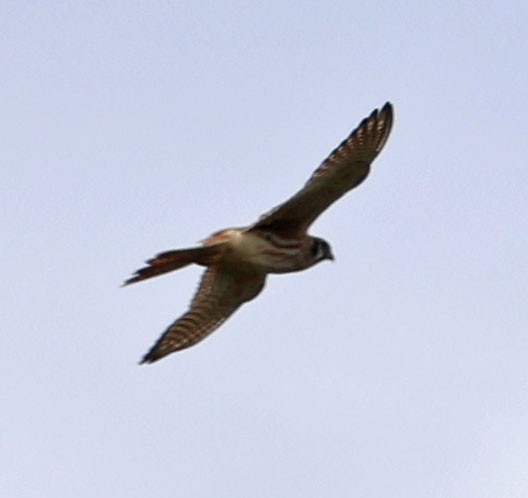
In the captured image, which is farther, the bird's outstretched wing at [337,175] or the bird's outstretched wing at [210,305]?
the bird's outstretched wing at [210,305]

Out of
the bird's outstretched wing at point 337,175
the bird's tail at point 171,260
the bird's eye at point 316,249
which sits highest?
the bird's outstretched wing at point 337,175

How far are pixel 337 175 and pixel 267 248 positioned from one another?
4.56 feet

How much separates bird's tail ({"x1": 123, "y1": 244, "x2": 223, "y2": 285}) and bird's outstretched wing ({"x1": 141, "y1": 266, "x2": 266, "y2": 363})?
1182 mm

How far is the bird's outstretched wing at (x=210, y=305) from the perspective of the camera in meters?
27.3

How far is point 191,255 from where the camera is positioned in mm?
25688

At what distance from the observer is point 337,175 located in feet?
83.6

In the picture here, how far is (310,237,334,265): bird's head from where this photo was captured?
26.8m

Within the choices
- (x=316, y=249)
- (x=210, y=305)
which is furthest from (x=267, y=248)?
(x=210, y=305)

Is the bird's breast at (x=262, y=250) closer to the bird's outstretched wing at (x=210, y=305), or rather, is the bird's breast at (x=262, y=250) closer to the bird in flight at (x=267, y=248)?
the bird in flight at (x=267, y=248)

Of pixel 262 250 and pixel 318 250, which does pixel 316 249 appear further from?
pixel 262 250

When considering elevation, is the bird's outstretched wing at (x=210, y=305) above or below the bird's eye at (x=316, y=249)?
below

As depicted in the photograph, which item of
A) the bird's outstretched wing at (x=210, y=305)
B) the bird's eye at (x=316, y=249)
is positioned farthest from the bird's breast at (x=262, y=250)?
the bird's outstretched wing at (x=210, y=305)

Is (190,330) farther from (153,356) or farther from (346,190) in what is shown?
(346,190)

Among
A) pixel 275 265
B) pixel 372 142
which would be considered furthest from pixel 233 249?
pixel 372 142
